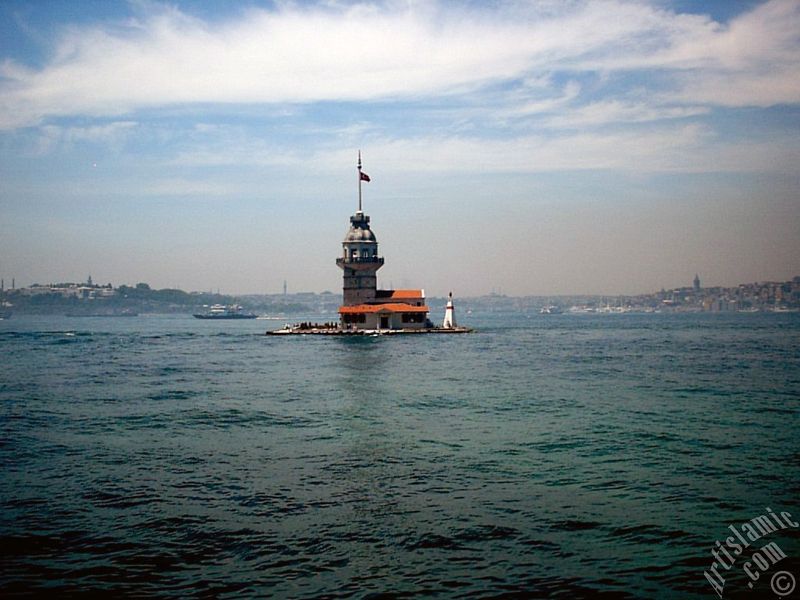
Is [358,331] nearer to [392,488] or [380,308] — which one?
[380,308]

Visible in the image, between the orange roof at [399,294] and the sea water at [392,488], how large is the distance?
65.5 meters

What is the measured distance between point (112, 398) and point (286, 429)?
13.4 meters

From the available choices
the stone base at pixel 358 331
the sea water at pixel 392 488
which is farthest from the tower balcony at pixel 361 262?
the sea water at pixel 392 488

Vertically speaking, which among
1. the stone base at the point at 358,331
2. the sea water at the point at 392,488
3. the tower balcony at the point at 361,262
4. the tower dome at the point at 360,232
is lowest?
the sea water at the point at 392,488

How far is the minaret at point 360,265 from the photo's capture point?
4090 inches

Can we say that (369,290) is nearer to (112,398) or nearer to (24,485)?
(112,398)

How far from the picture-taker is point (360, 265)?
103688 mm

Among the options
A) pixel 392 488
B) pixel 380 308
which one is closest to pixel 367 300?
pixel 380 308

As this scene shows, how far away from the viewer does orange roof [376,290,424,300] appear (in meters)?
104

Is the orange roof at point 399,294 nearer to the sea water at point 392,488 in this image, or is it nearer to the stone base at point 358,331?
the stone base at point 358,331

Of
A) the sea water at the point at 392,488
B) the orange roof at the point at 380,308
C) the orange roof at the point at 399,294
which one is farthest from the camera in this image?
the orange roof at the point at 399,294


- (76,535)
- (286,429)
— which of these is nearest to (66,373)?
(286,429)

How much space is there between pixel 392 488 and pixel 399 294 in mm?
87885

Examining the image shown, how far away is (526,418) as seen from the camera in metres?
28.7
